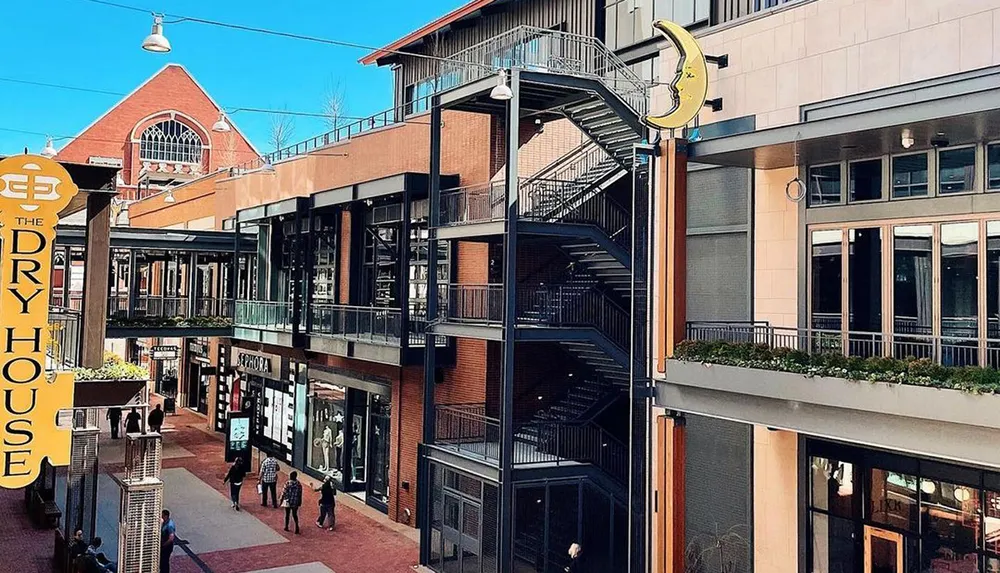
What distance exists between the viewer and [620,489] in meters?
18.5

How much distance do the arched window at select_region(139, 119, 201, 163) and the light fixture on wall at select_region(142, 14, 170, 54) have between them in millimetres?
62843

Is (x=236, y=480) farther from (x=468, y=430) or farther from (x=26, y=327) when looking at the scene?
(x=26, y=327)

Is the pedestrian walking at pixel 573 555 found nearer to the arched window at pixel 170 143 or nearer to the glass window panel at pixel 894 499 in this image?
the glass window panel at pixel 894 499

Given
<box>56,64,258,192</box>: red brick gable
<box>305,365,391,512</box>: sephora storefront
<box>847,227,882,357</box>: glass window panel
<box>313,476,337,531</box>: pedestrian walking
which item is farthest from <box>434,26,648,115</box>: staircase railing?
<box>56,64,258,192</box>: red brick gable

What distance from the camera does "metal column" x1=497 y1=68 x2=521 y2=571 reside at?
16.8m

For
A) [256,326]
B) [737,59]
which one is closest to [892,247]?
[737,59]

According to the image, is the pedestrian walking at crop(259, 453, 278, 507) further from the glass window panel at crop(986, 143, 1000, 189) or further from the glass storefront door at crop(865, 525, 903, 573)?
the glass window panel at crop(986, 143, 1000, 189)

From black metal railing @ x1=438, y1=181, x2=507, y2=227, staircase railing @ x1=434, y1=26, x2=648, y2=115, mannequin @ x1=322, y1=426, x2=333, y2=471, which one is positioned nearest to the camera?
staircase railing @ x1=434, y1=26, x2=648, y2=115

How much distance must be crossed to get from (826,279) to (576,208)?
5714 mm

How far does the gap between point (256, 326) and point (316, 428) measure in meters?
4.19

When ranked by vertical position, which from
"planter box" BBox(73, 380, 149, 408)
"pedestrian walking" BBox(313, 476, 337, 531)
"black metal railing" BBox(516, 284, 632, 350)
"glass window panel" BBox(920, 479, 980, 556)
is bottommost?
"pedestrian walking" BBox(313, 476, 337, 531)

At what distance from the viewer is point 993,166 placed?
12305mm

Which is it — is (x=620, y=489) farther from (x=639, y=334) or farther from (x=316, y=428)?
(x=316, y=428)

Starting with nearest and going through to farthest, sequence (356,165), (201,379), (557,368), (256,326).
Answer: (557,368) → (356,165) → (256,326) → (201,379)
